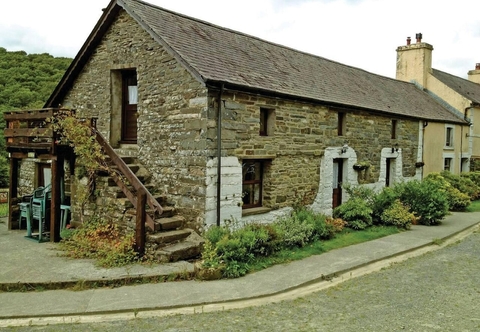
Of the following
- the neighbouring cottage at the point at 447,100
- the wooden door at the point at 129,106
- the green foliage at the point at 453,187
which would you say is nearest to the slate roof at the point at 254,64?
the wooden door at the point at 129,106

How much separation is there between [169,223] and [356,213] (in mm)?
6456

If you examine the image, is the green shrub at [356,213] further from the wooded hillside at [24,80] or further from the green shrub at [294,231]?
the wooded hillside at [24,80]

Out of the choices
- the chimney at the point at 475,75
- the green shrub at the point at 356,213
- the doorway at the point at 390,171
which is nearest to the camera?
the green shrub at the point at 356,213

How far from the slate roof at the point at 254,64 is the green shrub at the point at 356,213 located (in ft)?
10.7

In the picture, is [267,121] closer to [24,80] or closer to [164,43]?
[164,43]

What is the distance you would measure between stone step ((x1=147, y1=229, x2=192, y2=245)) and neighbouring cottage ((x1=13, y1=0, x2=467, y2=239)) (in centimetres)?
41

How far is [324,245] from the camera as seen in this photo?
35.2 feet

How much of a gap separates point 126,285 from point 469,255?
8377 millimetres

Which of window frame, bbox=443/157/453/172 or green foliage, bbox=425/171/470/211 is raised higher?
window frame, bbox=443/157/453/172

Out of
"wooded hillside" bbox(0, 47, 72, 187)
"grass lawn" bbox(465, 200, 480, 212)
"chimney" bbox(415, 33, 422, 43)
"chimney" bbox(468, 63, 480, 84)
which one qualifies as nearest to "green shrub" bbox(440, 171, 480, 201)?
"grass lawn" bbox(465, 200, 480, 212)

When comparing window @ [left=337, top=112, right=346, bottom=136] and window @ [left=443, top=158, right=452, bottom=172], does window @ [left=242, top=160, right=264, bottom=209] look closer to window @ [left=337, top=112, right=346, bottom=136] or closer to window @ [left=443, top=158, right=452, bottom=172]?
window @ [left=337, top=112, right=346, bottom=136]

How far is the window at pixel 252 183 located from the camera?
10836 mm

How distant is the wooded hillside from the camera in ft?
90.8

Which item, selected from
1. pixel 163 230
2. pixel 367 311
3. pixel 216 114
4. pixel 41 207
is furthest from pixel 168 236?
pixel 367 311
